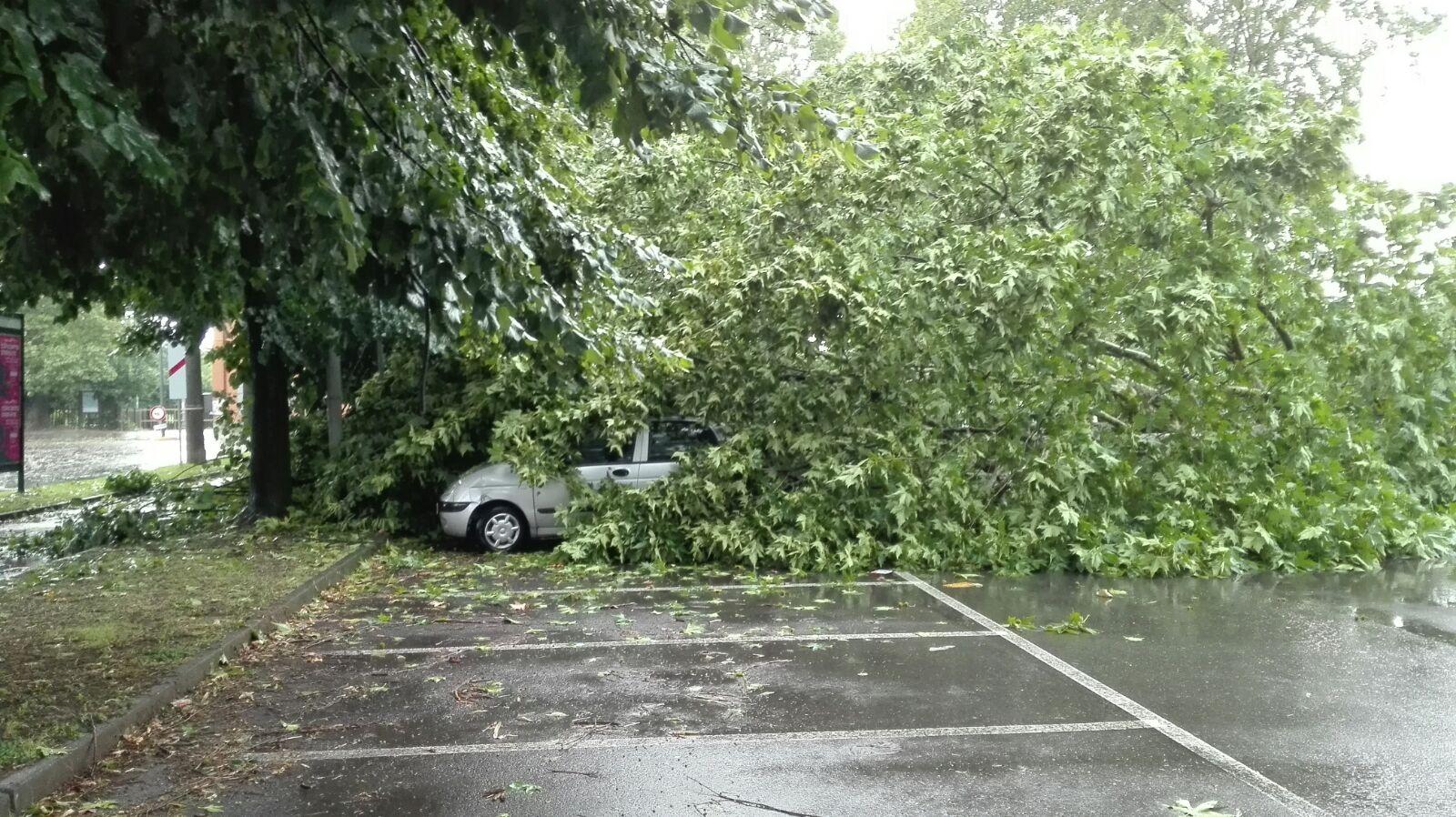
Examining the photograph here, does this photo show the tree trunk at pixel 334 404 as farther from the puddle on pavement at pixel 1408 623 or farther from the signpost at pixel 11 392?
the puddle on pavement at pixel 1408 623

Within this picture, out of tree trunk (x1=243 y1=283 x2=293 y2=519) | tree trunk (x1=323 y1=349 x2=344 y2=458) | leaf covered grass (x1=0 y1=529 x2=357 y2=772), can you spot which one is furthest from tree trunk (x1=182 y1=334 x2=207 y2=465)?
leaf covered grass (x1=0 y1=529 x2=357 y2=772)

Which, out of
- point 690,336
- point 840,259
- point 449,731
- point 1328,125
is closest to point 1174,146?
point 1328,125

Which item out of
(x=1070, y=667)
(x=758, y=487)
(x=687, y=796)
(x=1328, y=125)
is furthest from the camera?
(x=758, y=487)

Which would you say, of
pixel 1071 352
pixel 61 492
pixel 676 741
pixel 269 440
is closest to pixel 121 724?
pixel 676 741

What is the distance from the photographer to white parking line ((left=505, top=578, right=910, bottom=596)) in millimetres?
10555

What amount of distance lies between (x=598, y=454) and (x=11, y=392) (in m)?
7.57

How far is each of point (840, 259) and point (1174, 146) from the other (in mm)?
3599

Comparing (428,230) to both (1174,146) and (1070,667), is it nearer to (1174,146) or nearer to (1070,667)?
(1070,667)

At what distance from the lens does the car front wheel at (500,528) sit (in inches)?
524

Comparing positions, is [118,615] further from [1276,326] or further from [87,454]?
[87,454]

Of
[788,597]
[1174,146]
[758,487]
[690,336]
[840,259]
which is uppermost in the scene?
[1174,146]

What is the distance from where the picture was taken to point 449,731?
5988mm

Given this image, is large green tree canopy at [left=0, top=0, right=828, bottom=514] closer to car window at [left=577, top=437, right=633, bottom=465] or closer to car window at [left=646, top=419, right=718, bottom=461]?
car window at [left=646, top=419, right=718, bottom=461]

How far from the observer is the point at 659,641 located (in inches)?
326
